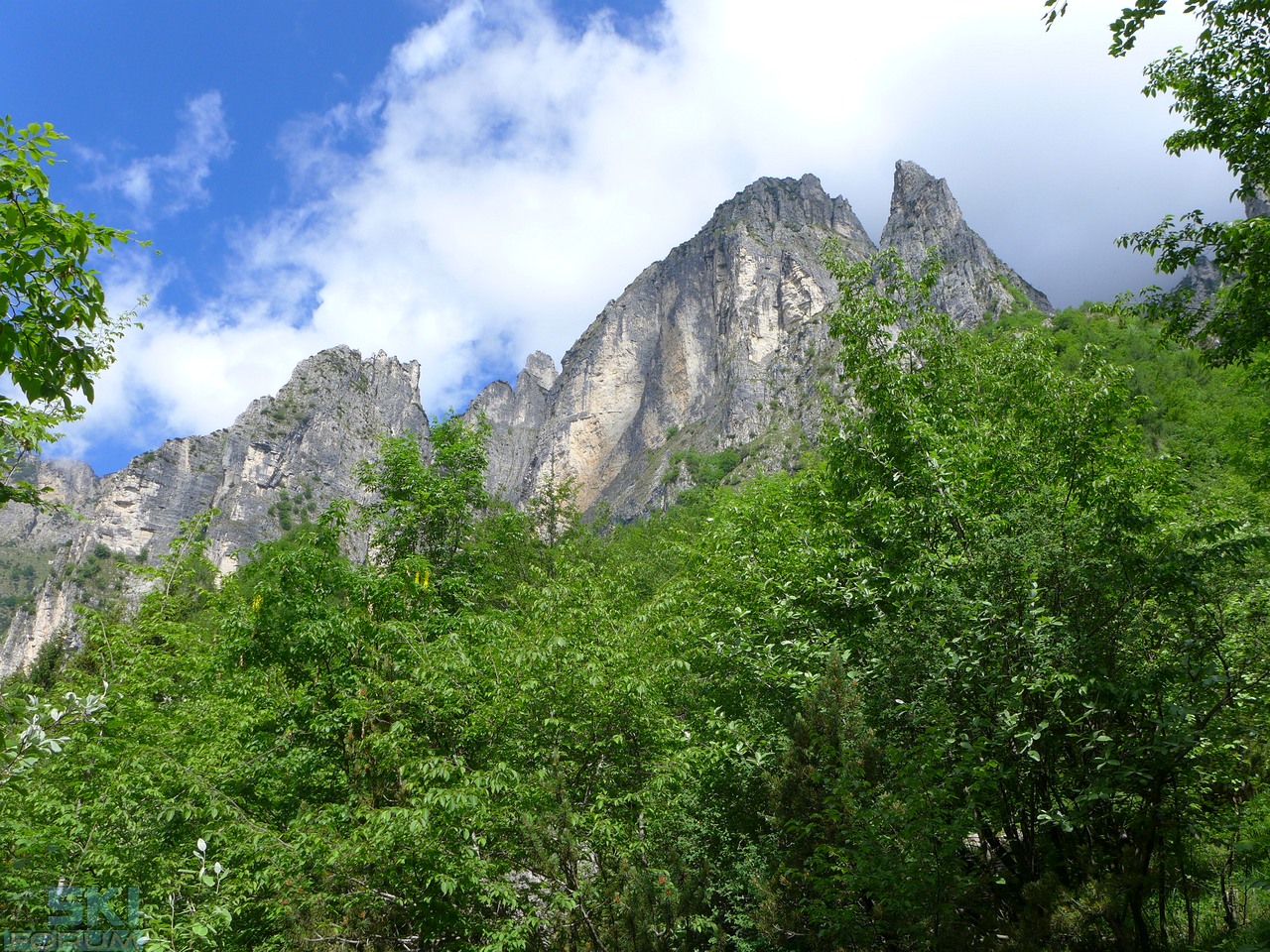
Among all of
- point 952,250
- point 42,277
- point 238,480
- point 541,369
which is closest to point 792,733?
point 42,277

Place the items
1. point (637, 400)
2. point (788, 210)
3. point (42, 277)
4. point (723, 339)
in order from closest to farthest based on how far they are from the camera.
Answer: point (42, 277) → point (723, 339) → point (788, 210) → point (637, 400)

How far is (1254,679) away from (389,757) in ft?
23.5

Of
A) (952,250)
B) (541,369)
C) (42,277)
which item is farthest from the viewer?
(541,369)

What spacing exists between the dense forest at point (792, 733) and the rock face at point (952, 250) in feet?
285

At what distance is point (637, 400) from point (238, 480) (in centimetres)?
6511

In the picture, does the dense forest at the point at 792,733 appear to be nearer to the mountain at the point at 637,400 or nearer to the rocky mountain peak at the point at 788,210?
the mountain at the point at 637,400

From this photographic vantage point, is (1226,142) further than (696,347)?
No

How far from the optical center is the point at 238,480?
117062mm

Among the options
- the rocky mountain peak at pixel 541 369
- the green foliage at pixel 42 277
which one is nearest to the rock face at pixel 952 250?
the rocky mountain peak at pixel 541 369

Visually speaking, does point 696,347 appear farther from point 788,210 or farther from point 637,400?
point 788,210

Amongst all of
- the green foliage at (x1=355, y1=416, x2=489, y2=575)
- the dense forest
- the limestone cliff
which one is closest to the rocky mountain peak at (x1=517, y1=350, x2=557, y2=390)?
the limestone cliff

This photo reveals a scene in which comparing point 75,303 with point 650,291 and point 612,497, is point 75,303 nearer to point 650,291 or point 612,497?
point 612,497

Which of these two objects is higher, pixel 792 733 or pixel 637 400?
pixel 637 400

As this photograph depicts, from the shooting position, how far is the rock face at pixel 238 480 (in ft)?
349
